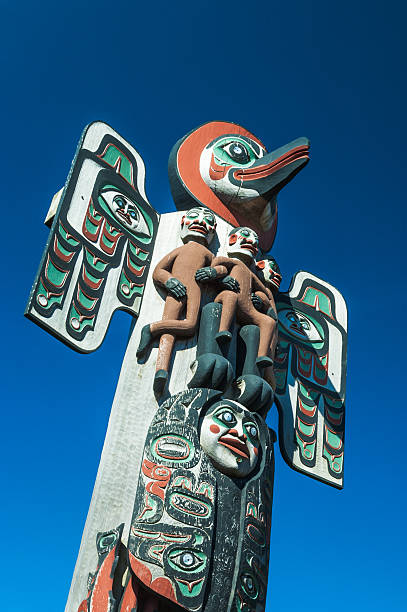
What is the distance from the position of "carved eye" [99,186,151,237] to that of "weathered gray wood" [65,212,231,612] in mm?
635

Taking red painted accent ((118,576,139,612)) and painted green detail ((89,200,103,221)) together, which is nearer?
red painted accent ((118,576,139,612))

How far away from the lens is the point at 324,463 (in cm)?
616

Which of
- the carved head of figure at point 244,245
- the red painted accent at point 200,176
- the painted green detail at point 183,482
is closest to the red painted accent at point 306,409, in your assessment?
the carved head of figure at point 244,245

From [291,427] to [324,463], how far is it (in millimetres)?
458

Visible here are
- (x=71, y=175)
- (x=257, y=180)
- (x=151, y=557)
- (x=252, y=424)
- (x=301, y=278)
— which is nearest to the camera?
(x=151, y=557)

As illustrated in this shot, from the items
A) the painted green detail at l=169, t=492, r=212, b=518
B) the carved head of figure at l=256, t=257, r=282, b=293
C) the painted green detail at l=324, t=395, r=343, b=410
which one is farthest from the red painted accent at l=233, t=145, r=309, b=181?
the painted green detail at l=169, t=492, r=212, b=518

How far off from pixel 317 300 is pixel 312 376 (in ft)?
3.26

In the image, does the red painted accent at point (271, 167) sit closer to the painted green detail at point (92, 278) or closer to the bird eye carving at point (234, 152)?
the bird eye carving at point (234, 152)

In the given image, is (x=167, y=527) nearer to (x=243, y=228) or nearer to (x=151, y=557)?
(x=151, y=557)

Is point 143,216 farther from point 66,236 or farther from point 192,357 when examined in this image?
point 192,357

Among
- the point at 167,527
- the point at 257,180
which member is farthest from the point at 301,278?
the point at 167,527

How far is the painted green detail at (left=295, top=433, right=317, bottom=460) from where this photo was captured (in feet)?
19.9

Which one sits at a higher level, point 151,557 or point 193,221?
point 193,221

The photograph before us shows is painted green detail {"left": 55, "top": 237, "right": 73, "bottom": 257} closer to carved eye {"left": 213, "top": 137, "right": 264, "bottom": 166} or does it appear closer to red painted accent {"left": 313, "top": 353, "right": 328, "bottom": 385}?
carved eye {"left": 213, "top": 137, "right": 264, "bottom": 166}
